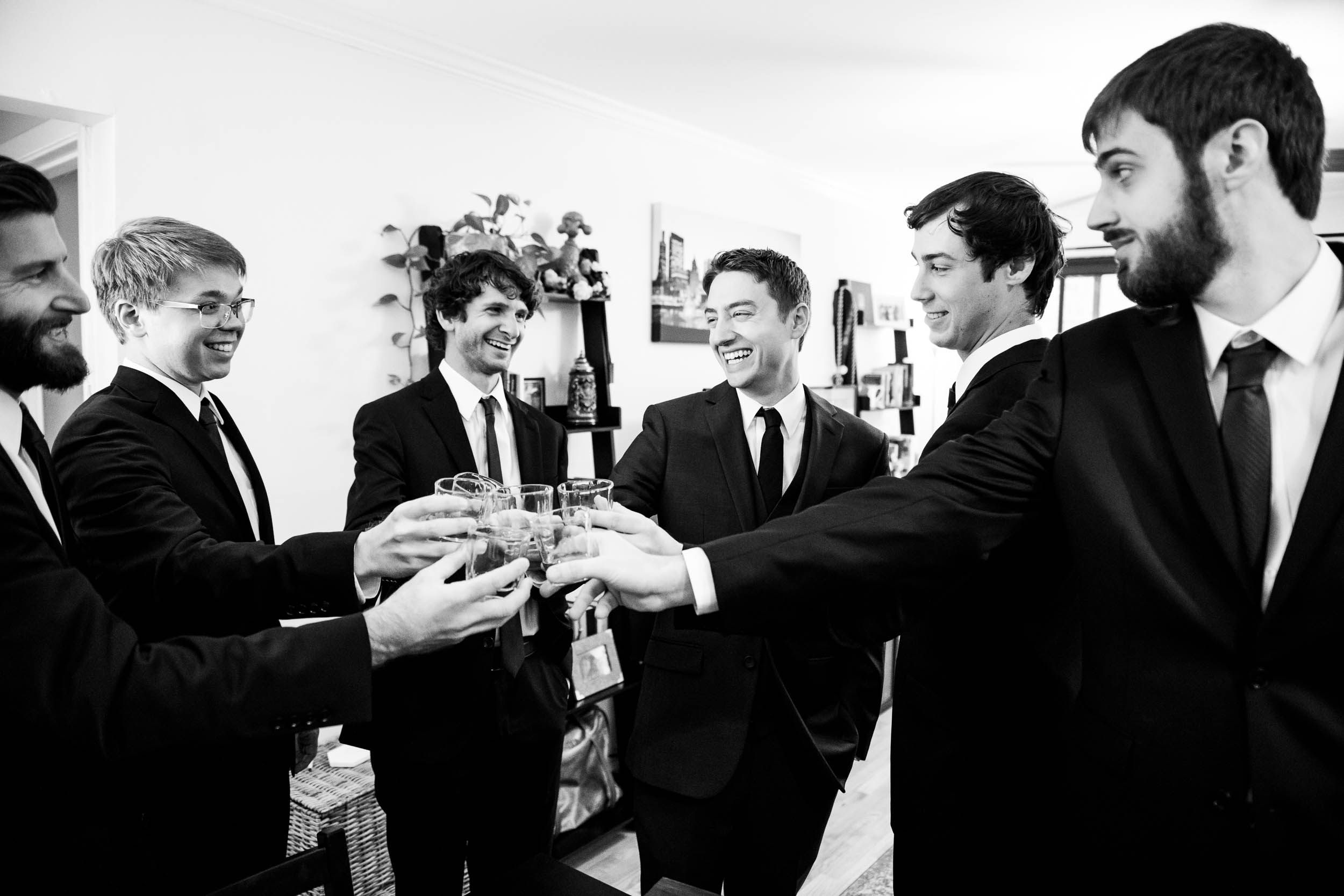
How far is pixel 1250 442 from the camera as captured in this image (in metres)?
1.10

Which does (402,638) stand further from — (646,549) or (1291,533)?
(1291,533)

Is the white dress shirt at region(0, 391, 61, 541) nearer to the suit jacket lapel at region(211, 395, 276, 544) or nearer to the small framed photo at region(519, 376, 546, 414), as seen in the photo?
the suit jacket lapel at region(211, 395, 276, 544)

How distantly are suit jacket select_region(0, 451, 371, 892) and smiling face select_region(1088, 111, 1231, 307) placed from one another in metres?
1.26

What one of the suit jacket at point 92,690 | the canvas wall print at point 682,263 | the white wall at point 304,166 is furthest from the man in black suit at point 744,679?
the canvas wall print at point 682,263

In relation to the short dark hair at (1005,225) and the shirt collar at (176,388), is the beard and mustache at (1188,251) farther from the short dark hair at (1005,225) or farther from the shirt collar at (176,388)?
the shirt collar at (176,388)

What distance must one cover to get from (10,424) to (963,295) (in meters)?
1.80

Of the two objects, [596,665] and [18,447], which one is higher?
[18,447]

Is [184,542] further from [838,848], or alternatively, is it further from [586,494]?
[838,848]

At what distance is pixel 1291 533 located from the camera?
102 cm

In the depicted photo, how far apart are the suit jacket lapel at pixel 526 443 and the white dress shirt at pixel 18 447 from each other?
1.24m

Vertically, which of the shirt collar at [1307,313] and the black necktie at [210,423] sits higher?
the shirt collar at [1307,313]

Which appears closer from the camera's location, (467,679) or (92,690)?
(92,690)

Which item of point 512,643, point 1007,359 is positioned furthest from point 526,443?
point 1007,359

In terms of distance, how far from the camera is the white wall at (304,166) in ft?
7.98
